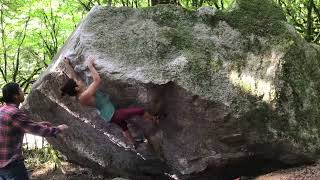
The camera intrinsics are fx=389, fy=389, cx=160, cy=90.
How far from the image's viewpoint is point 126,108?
22.2 ft

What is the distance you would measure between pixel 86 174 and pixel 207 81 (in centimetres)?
447

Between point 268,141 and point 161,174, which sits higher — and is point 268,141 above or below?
above

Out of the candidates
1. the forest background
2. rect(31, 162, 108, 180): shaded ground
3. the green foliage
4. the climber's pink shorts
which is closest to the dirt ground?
rect(31, 162, 108, 180): shaded ground

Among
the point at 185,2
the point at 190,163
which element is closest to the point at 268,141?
the point at 190,163

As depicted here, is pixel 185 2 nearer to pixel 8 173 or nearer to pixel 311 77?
pixel 311 77

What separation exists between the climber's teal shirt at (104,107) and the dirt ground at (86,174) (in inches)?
100

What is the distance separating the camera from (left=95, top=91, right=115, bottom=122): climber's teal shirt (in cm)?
641

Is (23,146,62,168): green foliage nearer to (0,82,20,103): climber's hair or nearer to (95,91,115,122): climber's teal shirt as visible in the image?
(95,91,115,122): climber's teal shirt

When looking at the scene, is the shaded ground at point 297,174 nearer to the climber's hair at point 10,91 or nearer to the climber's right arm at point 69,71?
the climber's right arm at point 69,71

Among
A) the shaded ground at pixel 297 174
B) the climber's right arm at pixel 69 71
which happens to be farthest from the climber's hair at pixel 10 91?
the shaded ground at pixel 297 174

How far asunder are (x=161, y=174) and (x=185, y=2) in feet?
22.7

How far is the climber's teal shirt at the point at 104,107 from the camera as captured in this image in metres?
6.41

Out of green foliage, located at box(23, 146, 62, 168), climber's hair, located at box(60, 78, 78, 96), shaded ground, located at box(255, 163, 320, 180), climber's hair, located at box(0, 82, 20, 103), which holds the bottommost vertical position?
green foliage, located at box(23, 146, 62, 168)

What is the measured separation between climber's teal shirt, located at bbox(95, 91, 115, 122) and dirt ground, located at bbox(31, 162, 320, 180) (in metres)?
2.54
